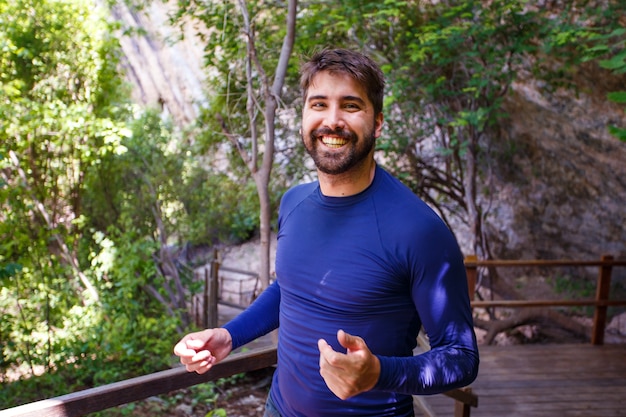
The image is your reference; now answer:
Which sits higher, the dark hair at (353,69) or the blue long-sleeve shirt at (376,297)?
the dark hair at (353,69)

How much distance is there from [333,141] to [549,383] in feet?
11.9

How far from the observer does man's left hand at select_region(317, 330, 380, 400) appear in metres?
1.05

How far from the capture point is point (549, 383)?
421cm

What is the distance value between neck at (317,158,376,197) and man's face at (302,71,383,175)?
0.03m

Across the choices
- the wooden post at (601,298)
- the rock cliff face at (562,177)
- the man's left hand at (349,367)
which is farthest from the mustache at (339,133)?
the rock cliff face at (562,177)

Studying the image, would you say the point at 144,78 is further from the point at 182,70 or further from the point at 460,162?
the point at 460,162

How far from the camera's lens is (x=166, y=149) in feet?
32.8

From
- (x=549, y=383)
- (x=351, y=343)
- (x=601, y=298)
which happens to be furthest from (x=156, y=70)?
(x=351, y=343)

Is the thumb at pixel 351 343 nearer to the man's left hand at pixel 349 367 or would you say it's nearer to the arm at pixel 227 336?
the man's left hand at pixel 349 367

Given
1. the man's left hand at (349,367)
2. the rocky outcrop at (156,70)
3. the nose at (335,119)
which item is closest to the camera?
the man's left hand at (349,367)

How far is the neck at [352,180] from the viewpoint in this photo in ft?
4.70

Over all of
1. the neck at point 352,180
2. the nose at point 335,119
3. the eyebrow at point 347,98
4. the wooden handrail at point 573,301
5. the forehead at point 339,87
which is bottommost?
the wooden handrail at point 573,301

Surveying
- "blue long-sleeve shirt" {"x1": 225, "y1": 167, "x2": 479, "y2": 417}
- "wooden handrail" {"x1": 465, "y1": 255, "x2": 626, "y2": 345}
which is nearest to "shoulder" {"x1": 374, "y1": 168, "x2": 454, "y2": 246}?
"blue long-sleeve shirt" {"x1": 225, "y1": 167, "x2": 479, "y2": 417}

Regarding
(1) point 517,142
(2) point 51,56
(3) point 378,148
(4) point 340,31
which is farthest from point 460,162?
(2) point 51,56
